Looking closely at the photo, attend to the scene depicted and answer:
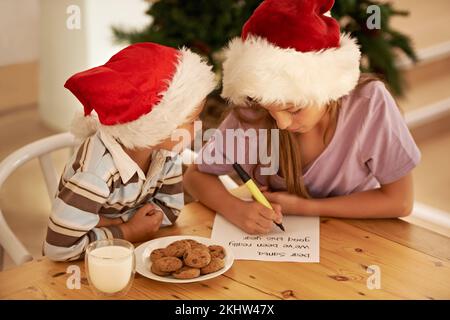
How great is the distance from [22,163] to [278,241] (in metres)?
0.65

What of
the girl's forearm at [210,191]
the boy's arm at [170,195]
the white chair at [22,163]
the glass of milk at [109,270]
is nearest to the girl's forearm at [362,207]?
the girl's forearm at [210,191]

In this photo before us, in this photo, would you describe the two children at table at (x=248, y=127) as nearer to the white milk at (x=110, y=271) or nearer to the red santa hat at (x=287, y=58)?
the red santa hat at (x=287, y=58)

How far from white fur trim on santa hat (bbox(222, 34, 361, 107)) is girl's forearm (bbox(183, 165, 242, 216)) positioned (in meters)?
0.22

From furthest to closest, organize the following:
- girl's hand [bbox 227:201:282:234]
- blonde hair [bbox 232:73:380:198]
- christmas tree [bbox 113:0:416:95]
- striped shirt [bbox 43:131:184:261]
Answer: christmas tree [bbox 113:0:416:95]
blonde hair [bbox 232:73:380:198]
girl's hand [bbox 227:201:282:234]
striped shirt [bbox 43:131:184:261]

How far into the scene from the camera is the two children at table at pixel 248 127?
1.23m

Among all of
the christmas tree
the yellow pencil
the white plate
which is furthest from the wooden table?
the christmas tree

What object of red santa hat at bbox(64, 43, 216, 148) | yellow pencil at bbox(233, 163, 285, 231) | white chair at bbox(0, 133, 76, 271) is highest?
red santa hat at bbox(64, 43, 216, 148)

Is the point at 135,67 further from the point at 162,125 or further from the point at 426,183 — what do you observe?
the point at 426,183

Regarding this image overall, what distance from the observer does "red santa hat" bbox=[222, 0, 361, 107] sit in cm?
127

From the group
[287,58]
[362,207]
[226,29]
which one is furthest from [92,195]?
[226,29]

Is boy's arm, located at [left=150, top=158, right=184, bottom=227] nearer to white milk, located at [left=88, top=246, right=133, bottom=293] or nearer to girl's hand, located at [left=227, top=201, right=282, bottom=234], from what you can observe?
girl's hand, located at [left=227, top=201, right=282, bottom=234]

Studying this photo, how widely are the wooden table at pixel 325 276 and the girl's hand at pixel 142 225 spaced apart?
0.04 metres
